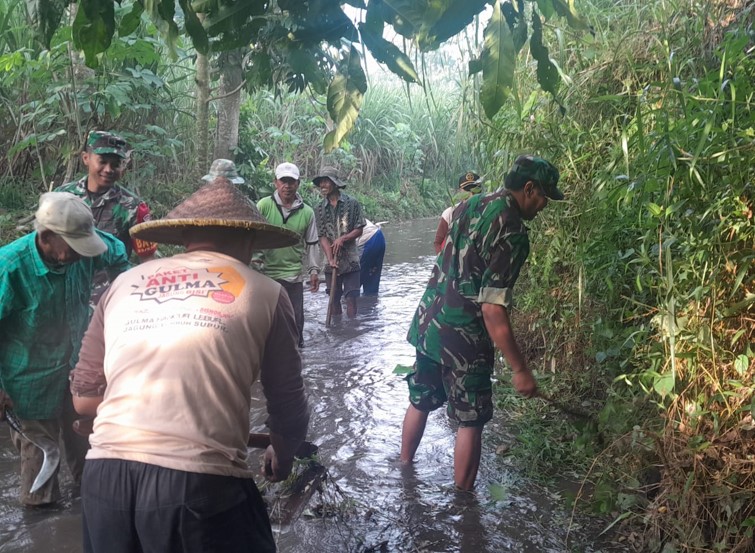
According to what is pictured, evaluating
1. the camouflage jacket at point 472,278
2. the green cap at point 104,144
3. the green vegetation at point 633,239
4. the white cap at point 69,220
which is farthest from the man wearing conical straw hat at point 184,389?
the green cap at point 104,144

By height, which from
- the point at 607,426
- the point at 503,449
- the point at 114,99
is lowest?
the point at 503,449

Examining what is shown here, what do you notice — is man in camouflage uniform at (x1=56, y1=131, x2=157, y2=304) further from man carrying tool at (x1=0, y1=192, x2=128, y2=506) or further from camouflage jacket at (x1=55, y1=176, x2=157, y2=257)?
man carrying tool at (x1=0, y1=192, x2=128, y2=506)

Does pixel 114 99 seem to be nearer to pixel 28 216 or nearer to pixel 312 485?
pixel 28 216

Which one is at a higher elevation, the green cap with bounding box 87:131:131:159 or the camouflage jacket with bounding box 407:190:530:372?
the green cap with bounding box 87:131:131:159

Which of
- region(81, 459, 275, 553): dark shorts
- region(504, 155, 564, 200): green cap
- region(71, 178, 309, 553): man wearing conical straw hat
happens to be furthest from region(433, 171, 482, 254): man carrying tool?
region(81, 459, 275, 553): dark shorts

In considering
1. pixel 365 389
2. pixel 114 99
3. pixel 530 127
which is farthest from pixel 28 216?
pixel 530 127

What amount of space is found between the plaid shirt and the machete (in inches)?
2.5

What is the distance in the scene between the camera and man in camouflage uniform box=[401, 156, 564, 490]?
131 inches

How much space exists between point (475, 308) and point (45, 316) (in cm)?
216

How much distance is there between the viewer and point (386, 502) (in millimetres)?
3633

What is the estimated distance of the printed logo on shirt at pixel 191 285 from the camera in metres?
1.93

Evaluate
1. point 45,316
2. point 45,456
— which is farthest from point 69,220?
point 45,456

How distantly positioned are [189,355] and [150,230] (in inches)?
21.7

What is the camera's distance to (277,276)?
6.20m
